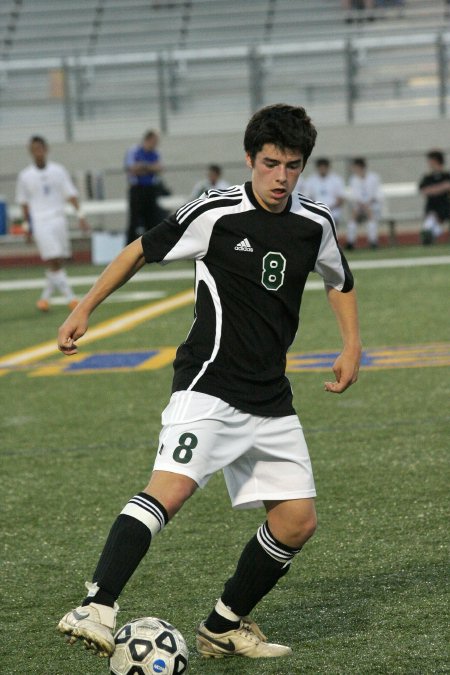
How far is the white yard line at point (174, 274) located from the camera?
18297mm

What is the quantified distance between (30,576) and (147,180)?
16.2m

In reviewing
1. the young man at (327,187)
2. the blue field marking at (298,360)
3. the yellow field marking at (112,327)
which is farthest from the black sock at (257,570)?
the young man at (327,187)

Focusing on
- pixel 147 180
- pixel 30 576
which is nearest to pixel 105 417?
pixel 30 576

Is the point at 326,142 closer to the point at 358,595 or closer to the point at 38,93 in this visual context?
the point at 38,93

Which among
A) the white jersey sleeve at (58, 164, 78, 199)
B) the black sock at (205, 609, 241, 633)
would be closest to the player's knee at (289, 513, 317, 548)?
the black sock at (205, 609, 241, 633)

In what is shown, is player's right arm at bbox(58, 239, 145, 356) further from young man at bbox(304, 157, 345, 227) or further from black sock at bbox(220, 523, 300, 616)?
young man at bbox(304, 157, 345, 227)

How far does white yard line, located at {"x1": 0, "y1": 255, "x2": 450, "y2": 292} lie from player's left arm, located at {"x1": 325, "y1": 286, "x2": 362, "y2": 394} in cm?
1376

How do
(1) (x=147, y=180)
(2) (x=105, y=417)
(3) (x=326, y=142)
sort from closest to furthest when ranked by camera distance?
(2) (x=105, y=417)
(1) (x=147, y=180)
(3) (x=326, y=142)

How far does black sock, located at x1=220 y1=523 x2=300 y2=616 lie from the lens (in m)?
3.82

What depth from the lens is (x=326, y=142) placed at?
24.7 metres

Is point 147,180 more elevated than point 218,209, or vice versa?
point 218,209

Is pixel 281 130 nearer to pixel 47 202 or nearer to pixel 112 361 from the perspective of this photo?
pixel 112 361

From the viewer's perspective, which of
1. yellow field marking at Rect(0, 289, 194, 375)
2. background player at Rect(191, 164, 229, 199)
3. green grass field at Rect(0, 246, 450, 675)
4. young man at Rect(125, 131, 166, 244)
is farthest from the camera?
background player at Rect(191, 164, 229, 199)

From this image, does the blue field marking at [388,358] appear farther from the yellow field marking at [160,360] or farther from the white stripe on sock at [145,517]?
the white stripe on sock at [145,517]
